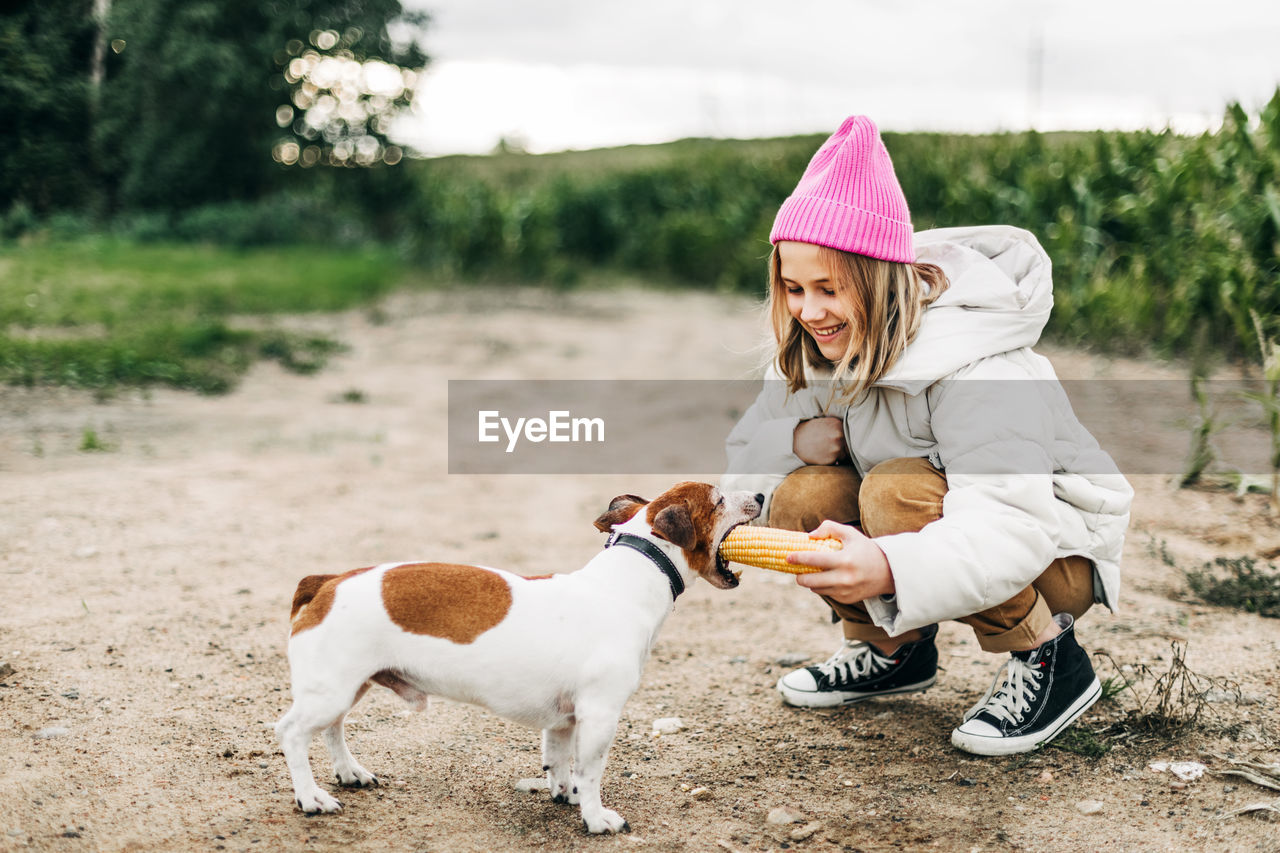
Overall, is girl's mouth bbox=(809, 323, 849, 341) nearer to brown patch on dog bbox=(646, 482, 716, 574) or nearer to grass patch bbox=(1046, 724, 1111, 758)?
brown patch on dog bbox=(646, 482, 716, 574)

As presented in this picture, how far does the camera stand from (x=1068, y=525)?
2.58m

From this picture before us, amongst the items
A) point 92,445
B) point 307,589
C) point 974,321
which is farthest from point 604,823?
point 92,445

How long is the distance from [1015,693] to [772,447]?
36.0 inches

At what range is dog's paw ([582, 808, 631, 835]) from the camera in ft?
7.59

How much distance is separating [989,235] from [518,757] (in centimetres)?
192

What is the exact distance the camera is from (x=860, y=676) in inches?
122

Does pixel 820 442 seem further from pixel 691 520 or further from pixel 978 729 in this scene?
pixel 978 729

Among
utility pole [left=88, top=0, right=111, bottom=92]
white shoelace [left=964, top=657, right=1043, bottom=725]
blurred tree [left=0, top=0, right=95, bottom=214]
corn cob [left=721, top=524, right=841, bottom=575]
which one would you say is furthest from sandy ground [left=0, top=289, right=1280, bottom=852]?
utility pole [left=88, top=0, right=111, bottom=92]

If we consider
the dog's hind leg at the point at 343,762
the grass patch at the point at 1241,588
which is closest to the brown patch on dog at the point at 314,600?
the dog's hind leg at the point at 343,762

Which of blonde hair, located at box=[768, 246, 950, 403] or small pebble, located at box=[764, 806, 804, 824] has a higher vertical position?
blonde hair, located at box=[768, 246, 950, 403]

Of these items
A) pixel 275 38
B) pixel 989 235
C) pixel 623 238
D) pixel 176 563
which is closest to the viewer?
pixel 989 235

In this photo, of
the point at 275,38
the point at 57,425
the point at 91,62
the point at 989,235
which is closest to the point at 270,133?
the point at 275,38

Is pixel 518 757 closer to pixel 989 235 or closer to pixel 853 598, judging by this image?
pixel 853 598

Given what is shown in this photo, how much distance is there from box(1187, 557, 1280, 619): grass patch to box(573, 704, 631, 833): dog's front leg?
253 cm
